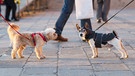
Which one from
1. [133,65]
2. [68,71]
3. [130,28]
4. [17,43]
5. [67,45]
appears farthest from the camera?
[130,28]

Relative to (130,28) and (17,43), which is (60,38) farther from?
(130,28)

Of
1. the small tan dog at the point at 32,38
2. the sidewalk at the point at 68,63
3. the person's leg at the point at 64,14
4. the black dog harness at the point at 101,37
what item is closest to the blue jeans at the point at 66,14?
the person's leg at the point at 64,14

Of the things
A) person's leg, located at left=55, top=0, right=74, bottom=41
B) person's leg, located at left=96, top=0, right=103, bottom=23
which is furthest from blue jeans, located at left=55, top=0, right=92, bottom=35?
person's leg, located at left=96, top=0, right=103, bottom=23

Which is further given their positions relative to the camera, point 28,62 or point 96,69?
point 28,62

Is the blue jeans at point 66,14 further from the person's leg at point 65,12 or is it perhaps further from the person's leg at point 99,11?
the person's leg at point 99,11

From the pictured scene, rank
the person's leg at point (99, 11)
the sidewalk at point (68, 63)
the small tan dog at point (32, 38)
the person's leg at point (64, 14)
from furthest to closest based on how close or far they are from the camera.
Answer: the person's leg at point (99, 11)
the person's leg at point (64, 14)
the small tan dog at point (32, 38)
the sidewalk at point (68, 63)

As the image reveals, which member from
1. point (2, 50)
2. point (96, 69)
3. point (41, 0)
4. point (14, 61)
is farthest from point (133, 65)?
point (41, 0)

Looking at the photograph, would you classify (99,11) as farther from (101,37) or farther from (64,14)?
(101,37)

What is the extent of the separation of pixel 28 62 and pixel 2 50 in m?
1.31

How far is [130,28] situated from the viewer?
10.7 meters

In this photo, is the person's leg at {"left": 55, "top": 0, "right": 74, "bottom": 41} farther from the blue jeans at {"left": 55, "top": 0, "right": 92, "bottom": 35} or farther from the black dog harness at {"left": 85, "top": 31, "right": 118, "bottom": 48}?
the black dog harness at {"left": 85, "top": 31, "right": 118, "bottom": 48}

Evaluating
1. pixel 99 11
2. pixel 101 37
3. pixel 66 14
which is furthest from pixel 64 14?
pixel 99 11

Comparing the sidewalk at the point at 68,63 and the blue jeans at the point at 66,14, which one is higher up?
the blue jeans at the point at 66,14

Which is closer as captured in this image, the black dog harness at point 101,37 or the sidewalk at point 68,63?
the sidewalk at point 68,63
